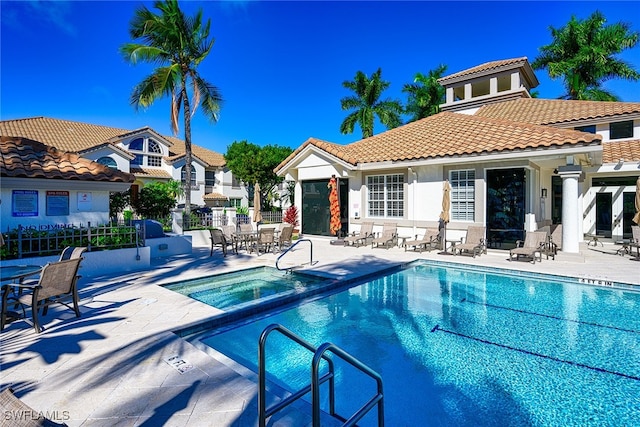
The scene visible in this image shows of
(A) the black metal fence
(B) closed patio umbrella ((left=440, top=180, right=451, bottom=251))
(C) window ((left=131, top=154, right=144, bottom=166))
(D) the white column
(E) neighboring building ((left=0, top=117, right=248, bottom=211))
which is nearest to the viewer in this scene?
(A) the black metal fence

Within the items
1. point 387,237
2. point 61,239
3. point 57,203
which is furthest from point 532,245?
point 57,203

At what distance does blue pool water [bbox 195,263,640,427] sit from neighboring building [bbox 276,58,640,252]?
17.4 feet

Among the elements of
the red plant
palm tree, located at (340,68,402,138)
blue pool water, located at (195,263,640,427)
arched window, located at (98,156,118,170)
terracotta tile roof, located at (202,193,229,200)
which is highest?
palm tree, located at (340,68,402,138)

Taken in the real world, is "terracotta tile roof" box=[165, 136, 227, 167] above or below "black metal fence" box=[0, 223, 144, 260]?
above

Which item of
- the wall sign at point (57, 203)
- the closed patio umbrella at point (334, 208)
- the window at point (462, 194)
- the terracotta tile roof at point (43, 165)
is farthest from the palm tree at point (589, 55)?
the wall sign at point (57, 203)

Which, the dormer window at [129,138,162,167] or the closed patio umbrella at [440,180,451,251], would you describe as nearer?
the closed patio umbrella at [440,180,451,251]

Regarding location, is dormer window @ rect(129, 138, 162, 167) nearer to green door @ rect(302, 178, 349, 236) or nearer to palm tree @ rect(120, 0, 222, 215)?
palm tree @ rect(120, 0, 222, 215)

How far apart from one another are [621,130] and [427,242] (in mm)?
13881

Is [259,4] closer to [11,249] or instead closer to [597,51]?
[11,249]

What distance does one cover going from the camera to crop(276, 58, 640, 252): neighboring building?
44.2 feet

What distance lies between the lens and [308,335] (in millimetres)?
6539


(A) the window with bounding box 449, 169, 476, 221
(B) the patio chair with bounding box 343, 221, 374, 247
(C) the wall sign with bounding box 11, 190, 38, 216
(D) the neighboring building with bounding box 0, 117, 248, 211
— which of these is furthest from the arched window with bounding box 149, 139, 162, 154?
(A) the window with bounding box 449, 169, 476, 221

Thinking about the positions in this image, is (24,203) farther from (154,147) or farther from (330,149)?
(154,147)

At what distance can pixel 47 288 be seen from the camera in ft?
19.2
